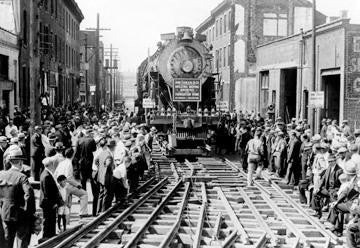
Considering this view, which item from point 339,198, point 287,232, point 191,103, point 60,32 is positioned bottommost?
point 287,232

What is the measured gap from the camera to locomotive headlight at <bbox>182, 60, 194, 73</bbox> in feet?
71.5

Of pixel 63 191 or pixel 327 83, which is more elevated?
pixel 327 83

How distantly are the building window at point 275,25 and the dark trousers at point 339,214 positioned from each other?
38.0m

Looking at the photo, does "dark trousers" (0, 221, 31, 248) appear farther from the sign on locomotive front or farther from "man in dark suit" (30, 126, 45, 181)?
the sign on locomotive front

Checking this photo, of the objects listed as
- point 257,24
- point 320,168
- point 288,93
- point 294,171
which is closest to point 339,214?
point 320,168

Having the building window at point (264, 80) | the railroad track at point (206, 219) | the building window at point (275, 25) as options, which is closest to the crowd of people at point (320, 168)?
the railroad track at point (206, 219)

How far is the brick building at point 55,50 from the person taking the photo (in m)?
31.7

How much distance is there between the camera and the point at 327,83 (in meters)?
27.3

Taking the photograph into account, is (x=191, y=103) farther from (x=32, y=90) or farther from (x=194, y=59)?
(x=32, y=90)

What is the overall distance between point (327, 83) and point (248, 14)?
20536mm

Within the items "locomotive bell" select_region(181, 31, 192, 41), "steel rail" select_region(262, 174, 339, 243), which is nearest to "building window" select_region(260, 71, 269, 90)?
"locomotive bell" select_region(181, 31, 192, 41)

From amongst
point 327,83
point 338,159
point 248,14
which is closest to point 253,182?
point 338,159

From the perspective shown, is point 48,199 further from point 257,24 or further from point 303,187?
point 257,24

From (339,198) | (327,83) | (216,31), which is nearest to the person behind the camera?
(339,198)
